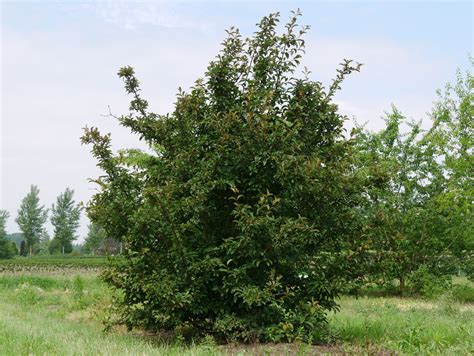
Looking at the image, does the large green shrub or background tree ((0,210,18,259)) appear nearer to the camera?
the large green shrub

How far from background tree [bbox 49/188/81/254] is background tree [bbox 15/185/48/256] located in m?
1.98

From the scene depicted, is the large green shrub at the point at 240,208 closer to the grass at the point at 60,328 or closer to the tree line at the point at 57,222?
the grass at the point at 60,328

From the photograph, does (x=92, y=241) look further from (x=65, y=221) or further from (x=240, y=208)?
(x=240, y=208)

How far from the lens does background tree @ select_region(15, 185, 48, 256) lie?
79.8 metres

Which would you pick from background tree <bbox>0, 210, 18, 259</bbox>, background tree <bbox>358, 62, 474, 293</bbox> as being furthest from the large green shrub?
background tree <bbox>0, 210, 18, 259</bbox>

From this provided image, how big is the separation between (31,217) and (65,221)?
4.81 meters

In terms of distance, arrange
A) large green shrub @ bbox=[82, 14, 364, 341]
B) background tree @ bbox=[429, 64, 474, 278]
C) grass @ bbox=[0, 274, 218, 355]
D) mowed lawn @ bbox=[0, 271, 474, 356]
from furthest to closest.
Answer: background tree @ bbox=[429, 64, 474, 278] → large green shrub @ bbox=[82, 14, 364, 341] → mowed lawn @ bbox=[0, 271, 474, 356] → grass @ bbox=[0, 274, 218, 355]

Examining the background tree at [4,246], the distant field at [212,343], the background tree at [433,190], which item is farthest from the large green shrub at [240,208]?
the background tree at [4,246]

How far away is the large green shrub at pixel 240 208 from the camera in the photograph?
758 cm

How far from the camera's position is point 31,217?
8012 centimetres

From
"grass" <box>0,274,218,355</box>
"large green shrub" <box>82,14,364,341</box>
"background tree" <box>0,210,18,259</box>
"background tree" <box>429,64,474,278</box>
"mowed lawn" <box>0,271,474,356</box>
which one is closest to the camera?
"grass" <box>0,274,218,355</box>

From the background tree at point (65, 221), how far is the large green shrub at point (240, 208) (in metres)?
76.1

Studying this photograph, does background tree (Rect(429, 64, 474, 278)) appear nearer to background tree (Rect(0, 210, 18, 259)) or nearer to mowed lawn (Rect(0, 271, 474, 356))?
mowed lawn (Rect(0, 271, 474, 356))

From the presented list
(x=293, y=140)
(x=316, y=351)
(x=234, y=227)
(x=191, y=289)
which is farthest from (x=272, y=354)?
(x=293, y=140)
